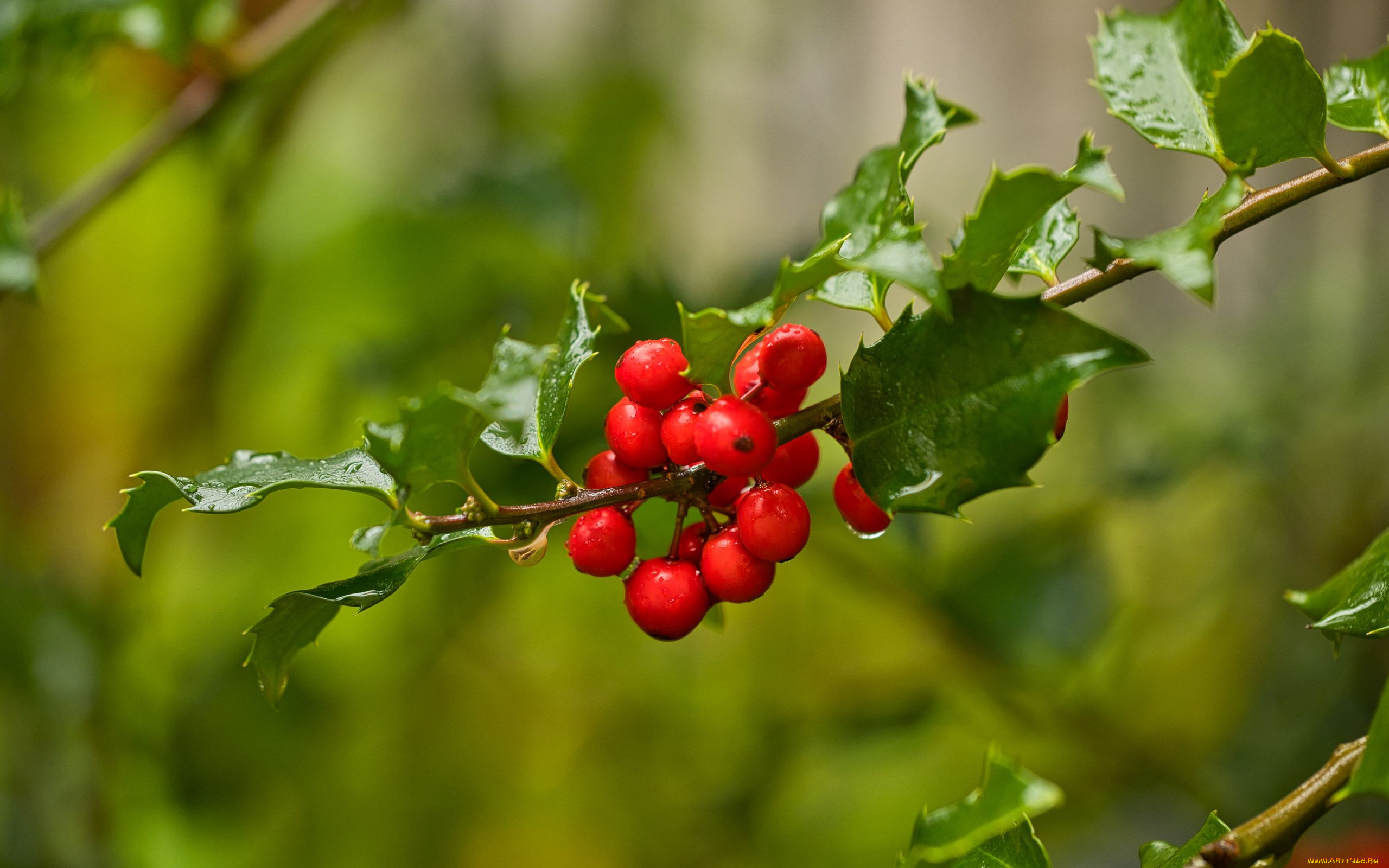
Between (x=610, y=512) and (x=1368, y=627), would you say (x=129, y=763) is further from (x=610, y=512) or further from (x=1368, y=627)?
(x=1368, y=627)

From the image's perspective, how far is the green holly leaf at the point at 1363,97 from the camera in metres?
0.39

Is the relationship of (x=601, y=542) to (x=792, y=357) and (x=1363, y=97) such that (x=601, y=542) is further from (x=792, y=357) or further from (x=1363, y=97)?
(x=1363, y=97)

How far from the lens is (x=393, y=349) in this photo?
3.03 feet

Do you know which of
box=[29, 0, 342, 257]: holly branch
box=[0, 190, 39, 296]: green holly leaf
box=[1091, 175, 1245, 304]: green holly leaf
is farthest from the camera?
box=[29, 0, 342, 257]: holly branch

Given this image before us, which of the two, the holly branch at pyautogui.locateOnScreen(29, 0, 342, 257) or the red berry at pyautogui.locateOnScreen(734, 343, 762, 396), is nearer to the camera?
the red berry at pyautogui.locateOnScreen(734, 343, 762, 396)

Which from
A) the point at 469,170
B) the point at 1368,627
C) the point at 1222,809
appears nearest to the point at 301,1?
the point at 469,170

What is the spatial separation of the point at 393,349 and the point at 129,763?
57 centimetres

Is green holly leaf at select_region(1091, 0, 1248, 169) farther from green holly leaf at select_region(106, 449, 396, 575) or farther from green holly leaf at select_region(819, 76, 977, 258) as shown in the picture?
green holly leaf at select_region(106, 449, 396, 575)

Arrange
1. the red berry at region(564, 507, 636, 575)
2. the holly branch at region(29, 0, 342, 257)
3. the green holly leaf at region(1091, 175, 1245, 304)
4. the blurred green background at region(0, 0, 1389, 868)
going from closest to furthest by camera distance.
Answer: the green holly leaf at region(1091, 175, 1245, 304) < the red berry at region(564, 507, 636, 575) < the holly branch at region(29, 0, 342, 257) < the blurred green background at region(0, 0, 1389, 868)

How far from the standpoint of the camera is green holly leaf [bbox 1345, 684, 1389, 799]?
0.26 m

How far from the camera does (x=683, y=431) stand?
324 millimetres

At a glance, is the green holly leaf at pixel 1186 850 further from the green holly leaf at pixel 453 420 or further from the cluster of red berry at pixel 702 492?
the green holly leaf at pixel 453 420

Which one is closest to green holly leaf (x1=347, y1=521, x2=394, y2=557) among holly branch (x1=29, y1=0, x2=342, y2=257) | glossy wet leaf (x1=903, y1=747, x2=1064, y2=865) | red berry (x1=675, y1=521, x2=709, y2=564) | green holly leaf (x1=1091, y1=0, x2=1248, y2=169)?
red berry (x1=675, y1=521, x2=709, y2=564)

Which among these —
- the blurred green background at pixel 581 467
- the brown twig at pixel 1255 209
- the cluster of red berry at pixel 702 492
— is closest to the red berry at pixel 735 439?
the cluster of red berry at pixel 702 492
